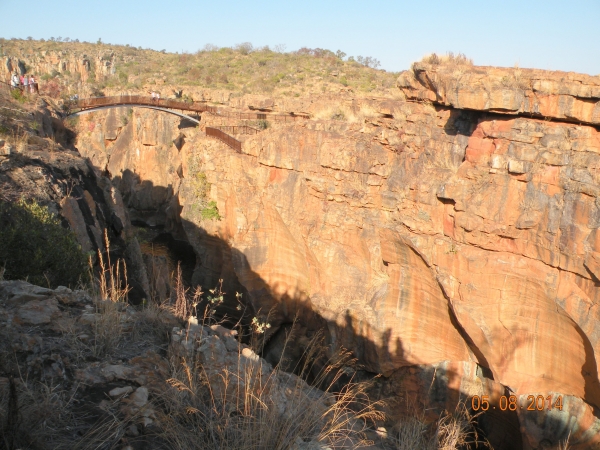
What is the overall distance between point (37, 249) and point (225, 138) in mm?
6969

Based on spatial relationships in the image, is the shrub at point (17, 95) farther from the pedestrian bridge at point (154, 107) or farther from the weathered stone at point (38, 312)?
the weathered stone at point (38, 312)

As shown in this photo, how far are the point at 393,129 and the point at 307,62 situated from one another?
82.3 ft

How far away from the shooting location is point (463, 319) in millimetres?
8766

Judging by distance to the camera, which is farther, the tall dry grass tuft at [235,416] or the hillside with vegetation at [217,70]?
the hillside with vegetation at [217,70]

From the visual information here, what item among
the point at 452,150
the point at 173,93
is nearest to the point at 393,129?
the point at 452,150

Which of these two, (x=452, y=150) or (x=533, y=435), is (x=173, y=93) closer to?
(x=452, y=150)

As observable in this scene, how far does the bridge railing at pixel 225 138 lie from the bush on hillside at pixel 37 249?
18.5 feet

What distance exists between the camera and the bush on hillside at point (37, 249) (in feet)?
21.7

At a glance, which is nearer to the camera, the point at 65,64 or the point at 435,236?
the point at 435,236

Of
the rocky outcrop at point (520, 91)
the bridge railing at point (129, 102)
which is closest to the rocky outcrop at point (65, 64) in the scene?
the bridge railing at point (129, 102)

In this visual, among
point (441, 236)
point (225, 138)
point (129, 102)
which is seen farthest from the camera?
point (129, 102)

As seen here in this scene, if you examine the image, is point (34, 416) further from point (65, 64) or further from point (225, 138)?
point (65, 64)

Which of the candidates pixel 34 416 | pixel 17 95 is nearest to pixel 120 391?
pixel 34 416

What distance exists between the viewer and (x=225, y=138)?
42.6 ft
